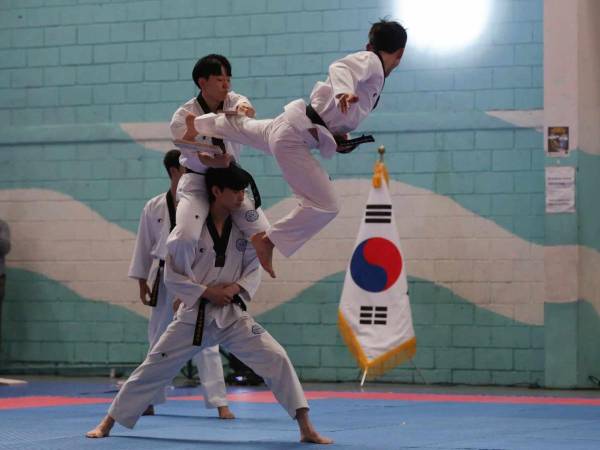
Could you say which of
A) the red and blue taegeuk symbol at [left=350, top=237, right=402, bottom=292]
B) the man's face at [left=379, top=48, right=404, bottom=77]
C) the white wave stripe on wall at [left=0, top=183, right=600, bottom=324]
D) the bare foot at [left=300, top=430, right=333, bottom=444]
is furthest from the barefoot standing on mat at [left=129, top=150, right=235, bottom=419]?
the white wave stripe on wall at [left=0, top=183, right=600, bottom=324]

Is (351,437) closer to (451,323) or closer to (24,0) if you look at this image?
(451,323)

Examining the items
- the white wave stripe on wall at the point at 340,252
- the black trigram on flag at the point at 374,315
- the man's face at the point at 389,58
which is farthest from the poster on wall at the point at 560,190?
the man's face at the point at 389,58

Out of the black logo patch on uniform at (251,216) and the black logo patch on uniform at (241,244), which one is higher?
the black logo patch on uniform at (251,216)

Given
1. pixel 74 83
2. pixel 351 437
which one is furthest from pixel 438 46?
pixel 351 437

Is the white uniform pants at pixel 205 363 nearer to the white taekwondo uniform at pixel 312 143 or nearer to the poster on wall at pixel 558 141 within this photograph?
the white taekwondo uniform at pixel 312 143

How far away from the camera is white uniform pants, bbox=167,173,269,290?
5055mm

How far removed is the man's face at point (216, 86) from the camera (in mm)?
5371

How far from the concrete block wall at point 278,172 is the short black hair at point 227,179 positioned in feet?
13.3

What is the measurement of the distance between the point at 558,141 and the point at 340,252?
201cm

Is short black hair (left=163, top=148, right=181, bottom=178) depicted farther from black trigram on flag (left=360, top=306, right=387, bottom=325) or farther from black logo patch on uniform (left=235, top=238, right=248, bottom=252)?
black trigram on flag (left=360, top=306, right=387, bottom=325)

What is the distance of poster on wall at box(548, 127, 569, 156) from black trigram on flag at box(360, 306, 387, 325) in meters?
1.79

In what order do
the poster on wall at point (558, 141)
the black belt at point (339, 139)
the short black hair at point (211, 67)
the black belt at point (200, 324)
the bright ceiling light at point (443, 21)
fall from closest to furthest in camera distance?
the black belt at point (339, 139)
the black belt at point (200, 324)
the short black hair at point (211, 67)
the poster on wall at point (558, 141)
the bright ceiling light at point (443, 21)

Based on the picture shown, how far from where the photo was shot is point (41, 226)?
32.8 feet

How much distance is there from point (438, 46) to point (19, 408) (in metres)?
4.53
